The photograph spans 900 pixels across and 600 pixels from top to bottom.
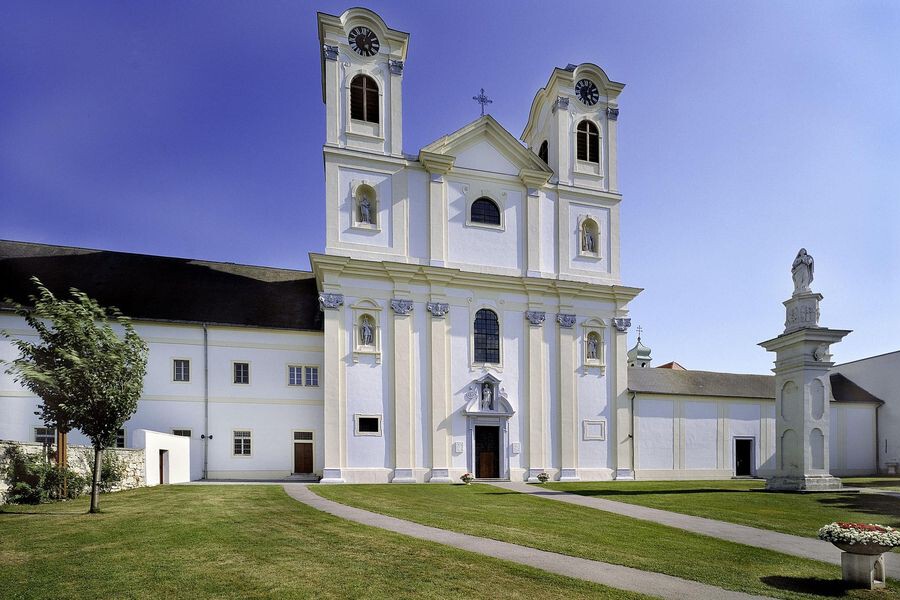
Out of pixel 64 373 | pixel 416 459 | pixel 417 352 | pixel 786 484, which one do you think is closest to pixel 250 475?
pixel 416 459

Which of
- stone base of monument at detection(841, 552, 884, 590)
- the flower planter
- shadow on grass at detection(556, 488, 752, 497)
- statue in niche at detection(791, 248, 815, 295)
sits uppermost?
statue in niche at detection(791, 248, 815, 295)

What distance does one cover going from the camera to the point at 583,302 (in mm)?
30984

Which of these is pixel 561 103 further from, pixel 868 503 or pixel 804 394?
pixel 868 503

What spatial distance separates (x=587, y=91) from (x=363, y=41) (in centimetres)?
1268

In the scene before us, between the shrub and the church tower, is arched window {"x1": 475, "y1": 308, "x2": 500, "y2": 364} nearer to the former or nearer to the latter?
the church tower

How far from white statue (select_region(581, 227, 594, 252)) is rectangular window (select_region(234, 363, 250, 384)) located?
18683 mm

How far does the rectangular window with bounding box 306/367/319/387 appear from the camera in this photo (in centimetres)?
3028

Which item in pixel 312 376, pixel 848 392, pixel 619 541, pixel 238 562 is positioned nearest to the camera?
pixel 238 562

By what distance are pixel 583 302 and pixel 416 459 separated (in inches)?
470

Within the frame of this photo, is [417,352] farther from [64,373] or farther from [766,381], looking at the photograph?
[766,381]

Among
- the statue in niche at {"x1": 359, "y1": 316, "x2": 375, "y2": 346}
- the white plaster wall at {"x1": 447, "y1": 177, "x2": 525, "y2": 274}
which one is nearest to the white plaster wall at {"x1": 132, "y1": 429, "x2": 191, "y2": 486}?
the statue in niche at {"x1": 359, "y1": 316, "x2": 375, "y2": 346}

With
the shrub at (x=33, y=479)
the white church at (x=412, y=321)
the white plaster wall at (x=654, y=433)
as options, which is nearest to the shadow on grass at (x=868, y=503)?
the white plaster wall at (x=654, y=433)

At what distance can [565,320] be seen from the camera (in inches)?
1192

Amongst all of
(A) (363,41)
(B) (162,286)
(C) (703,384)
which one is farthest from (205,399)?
(C) (703,384)
